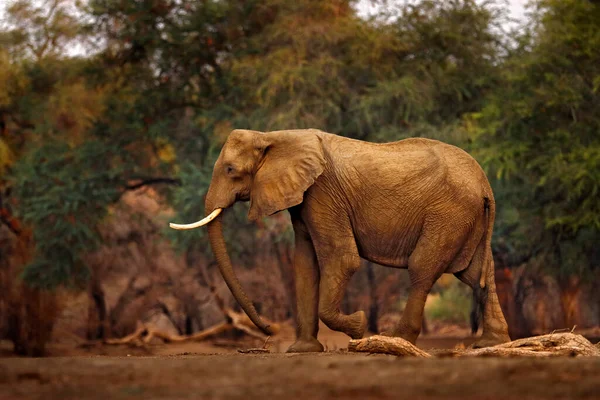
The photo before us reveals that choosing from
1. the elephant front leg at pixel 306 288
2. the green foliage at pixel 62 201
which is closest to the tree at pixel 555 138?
the elephant front leg at pixel 306 288

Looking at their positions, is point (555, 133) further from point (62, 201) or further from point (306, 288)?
point (62, 201)


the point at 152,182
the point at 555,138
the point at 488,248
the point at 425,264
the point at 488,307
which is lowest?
the point at 488,307

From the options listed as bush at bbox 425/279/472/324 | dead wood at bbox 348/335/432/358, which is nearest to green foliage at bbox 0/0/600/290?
dead wood at bbox 348/335/432/358

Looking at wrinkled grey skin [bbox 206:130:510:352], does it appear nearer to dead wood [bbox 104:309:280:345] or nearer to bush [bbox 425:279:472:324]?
dead wood [bbox 104:309:280:345]

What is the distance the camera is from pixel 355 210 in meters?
11.6

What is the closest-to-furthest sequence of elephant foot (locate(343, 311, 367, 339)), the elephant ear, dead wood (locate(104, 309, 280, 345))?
the elephant ear → elephant foot (locate(343, 311, 367, 339)) → dead wood (locate(104, 309, 280, 345))

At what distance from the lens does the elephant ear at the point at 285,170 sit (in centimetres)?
1133

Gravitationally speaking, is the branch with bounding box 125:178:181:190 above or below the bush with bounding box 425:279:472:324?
above

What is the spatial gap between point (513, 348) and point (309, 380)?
4682 millimetres

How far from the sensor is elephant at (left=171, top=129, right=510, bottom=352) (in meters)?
11.4

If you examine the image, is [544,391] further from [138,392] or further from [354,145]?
[354,145]

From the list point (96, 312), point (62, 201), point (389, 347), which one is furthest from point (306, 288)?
point (96, 312)

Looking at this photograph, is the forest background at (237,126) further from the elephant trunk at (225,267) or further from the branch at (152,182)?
the elephant trunk at (225,267)

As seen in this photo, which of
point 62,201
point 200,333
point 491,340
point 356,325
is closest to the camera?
point 356,325
